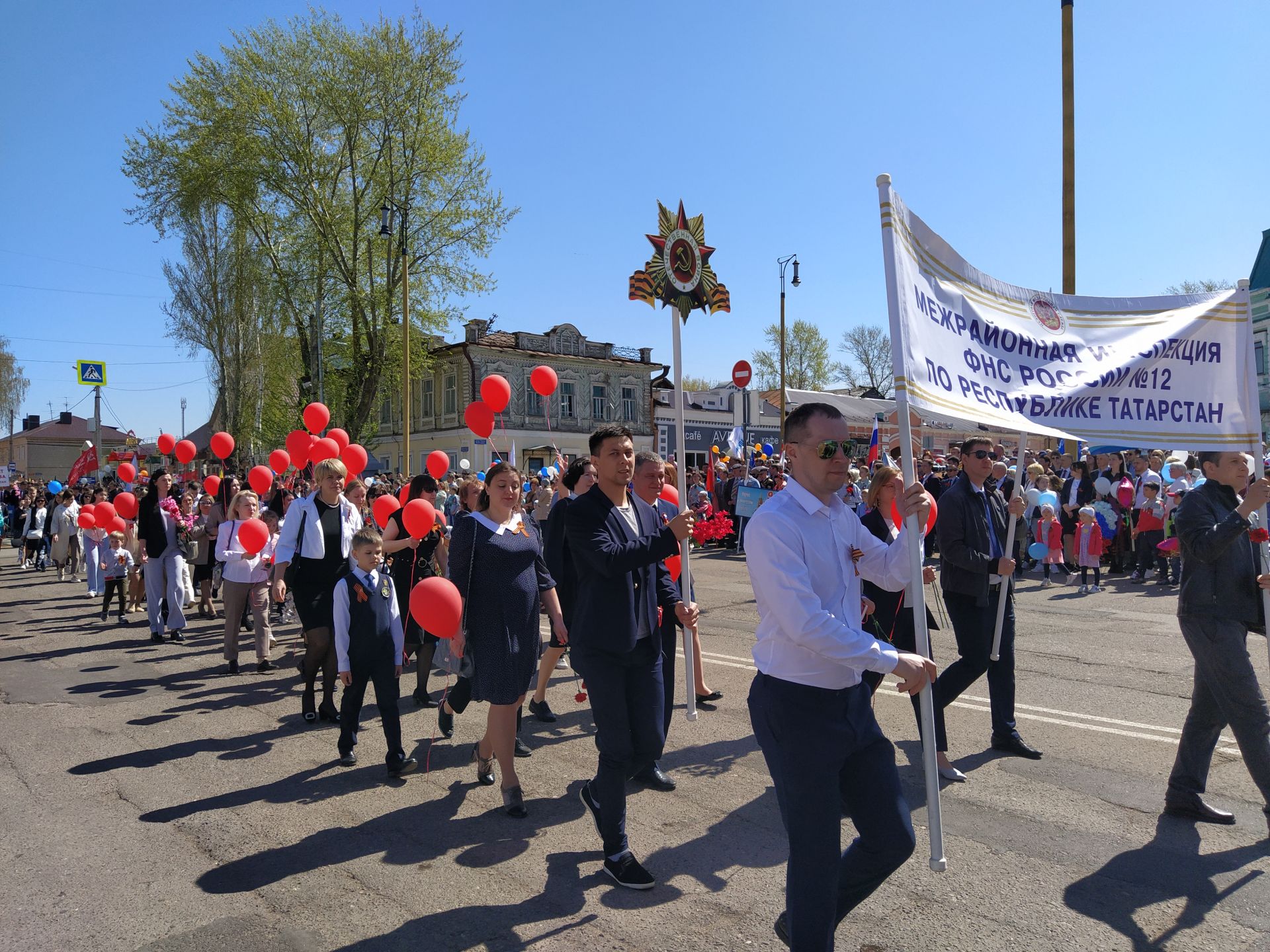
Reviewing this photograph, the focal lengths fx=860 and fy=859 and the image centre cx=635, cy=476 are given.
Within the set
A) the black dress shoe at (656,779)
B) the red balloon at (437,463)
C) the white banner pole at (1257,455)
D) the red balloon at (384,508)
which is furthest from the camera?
the red balloon at (437,463)

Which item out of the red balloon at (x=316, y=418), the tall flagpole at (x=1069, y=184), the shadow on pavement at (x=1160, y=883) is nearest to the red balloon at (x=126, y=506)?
the red balloon at (x=316, y=418)

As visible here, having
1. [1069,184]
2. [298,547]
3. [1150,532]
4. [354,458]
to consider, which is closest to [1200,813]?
[298,547]

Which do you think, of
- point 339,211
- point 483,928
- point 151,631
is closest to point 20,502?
point 339,211

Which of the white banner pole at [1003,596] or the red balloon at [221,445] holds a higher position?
the red balloon at [221,445]

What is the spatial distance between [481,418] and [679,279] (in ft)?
14.0

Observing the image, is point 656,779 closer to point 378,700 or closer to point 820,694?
point 378,700

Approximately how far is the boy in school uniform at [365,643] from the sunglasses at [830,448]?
12.5 feet

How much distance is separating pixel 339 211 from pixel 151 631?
967 inches

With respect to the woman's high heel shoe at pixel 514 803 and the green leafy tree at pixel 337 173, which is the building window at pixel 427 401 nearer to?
the green leafy tree at pixel 337 173

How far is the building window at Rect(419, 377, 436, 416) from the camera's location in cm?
4869

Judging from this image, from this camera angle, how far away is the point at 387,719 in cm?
556

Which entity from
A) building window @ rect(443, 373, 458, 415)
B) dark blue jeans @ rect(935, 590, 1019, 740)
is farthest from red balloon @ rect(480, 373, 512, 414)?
building window @ rect(443, 373, 458, 415)

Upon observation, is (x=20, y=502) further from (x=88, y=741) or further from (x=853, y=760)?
(x=853, y=760)

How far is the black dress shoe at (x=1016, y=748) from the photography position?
Result: 555 centimetres
